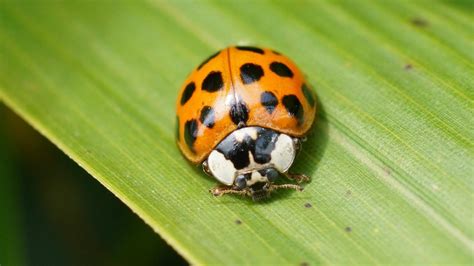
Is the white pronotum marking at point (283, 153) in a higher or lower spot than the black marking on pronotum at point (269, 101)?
lower

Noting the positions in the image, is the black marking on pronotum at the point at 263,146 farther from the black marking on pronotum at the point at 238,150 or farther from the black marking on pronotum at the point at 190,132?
the black marking on pronotum at the point at 190,132

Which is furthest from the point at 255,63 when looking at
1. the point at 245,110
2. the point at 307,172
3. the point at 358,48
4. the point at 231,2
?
the point at 231,2

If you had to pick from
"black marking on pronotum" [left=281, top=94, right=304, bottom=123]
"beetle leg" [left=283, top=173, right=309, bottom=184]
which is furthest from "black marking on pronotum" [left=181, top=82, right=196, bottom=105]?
"beetle leg" [left=283, top=173, right=309, bottom=184]

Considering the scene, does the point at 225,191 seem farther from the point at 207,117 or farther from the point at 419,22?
the point at 419,22

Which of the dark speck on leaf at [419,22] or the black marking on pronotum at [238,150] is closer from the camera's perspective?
the black marking on pronotum at [238,150]

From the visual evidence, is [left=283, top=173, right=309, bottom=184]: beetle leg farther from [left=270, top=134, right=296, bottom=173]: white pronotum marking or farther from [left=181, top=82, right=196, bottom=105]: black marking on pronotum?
[left=181, top=82, right=196, bottom=105]: black marking on pronotum

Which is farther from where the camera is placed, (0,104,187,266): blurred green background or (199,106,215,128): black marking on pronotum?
(0,104,187,266): blurred green background

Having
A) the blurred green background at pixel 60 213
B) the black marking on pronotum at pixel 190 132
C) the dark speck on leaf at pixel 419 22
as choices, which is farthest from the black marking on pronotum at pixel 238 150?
the dark speck on leaf at pixel 419 22
